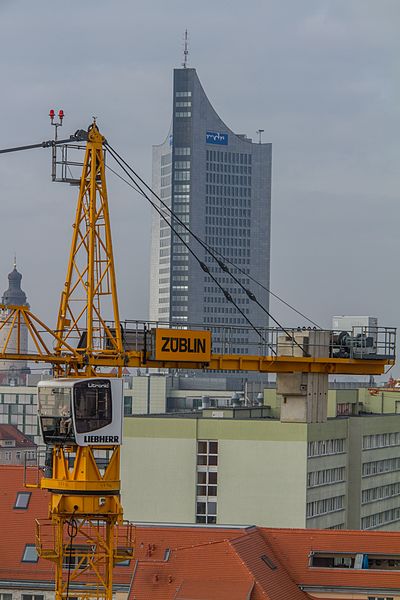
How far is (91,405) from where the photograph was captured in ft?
172

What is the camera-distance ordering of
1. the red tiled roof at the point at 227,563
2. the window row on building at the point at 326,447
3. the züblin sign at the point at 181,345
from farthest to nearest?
1. the window row on building at the point at 326,447
2. the red tiled roof at the point at 227,563
3. the züblin sign at the point at 181,345

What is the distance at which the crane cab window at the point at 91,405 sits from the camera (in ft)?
171

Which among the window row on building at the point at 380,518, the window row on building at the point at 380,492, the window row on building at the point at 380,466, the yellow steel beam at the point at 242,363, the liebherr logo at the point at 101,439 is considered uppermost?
the yellow steel beam at the point at 242,363

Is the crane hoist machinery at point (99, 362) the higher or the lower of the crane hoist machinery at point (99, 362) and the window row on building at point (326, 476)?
the higher

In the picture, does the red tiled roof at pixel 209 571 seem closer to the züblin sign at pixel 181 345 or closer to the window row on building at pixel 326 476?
the züblin sign at pixel 181 345

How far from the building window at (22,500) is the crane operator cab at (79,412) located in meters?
24.7

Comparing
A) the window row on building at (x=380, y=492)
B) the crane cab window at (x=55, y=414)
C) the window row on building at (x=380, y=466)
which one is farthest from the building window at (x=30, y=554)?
the window row on building at (x=380, y=466)

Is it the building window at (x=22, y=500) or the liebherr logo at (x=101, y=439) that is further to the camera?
the building window at (x=22, y=500)

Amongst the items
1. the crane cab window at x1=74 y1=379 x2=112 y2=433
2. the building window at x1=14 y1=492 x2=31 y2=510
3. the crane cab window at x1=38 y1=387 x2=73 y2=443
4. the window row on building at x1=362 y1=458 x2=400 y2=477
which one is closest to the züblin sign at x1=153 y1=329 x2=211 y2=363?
the crane cab window at x1=74 y1=379 x2=112 y2=433

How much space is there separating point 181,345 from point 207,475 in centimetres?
4047

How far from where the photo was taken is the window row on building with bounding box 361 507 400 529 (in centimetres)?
10494

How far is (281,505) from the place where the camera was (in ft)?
303

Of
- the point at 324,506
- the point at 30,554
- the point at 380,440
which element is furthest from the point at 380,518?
the point at 30,554

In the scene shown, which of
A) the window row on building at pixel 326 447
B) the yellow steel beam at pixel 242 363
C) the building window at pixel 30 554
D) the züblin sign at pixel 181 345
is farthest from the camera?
the window row on building at pixel 326 447
